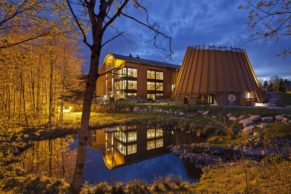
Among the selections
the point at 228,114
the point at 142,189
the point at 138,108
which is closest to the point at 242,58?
the point at 228,114

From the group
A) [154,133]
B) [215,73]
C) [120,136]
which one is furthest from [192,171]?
[215,73]

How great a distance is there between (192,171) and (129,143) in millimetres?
5092

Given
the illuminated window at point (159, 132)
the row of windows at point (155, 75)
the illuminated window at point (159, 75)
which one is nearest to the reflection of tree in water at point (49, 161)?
the illuminated window at point (159, 132)

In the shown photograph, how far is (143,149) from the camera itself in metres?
10.2

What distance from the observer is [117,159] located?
8750mm

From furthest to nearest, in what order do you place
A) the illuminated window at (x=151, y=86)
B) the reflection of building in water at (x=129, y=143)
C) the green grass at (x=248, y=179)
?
the illuminated window at (x=151, y=86), the reflection of building in water at (x=129, y=143), the green grass at (x=248, y=179)

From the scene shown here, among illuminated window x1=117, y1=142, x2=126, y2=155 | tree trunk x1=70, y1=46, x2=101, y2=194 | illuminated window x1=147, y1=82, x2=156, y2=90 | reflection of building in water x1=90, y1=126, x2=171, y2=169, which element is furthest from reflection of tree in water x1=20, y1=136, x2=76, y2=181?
illuminated window x1=147, y1=82, x2=156, y2=90

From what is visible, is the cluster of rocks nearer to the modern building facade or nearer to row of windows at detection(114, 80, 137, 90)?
the modern building facade

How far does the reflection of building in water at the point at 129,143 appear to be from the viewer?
8.95 metres

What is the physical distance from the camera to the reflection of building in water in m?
8.95

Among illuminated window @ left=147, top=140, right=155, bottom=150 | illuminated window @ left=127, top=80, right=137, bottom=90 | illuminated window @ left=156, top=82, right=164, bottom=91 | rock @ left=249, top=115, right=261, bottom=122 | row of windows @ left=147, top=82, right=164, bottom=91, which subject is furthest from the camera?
illuminated window @ left=156, top=82, right=164, bottom=91

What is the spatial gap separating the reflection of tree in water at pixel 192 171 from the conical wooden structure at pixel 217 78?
14740 mm

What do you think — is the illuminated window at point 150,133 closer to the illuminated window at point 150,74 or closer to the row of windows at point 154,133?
the row of windows at point 154,133

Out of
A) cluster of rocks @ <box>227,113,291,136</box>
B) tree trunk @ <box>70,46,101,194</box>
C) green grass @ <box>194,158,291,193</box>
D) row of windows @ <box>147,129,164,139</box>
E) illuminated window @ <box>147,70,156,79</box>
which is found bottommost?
row of windows @ <box>147,129,164,139</box>
